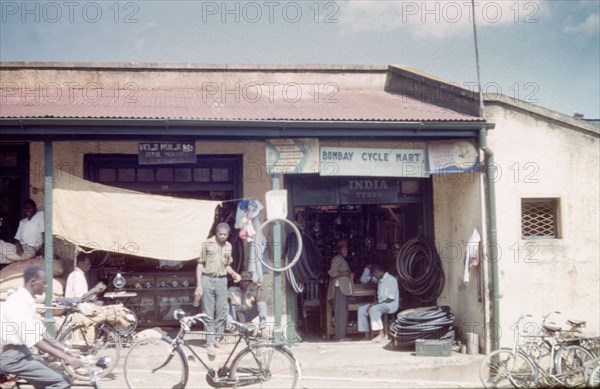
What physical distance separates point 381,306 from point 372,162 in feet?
9.33

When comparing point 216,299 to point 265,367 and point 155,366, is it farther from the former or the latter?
point 265,367

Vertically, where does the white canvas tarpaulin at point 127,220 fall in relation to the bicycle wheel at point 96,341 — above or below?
above

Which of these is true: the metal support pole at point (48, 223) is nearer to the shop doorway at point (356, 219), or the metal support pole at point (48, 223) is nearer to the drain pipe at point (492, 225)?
the shop doorway at point (356, 219)

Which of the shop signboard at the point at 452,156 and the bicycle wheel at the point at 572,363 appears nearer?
the bicycle wheel at the point at 572,363

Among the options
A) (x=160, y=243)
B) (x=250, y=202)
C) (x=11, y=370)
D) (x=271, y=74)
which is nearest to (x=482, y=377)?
(x=250, y=202)

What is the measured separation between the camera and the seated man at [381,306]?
1061 cm

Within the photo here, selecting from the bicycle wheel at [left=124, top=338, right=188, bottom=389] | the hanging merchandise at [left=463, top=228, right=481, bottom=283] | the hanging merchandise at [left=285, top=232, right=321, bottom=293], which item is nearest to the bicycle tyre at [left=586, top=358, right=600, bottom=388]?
the hanging merchandise at [left=463, top=228, right=481, bottom=283]

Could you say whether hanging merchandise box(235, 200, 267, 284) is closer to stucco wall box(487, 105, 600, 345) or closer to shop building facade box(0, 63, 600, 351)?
shop building facade box(0, 63, 600, 351)

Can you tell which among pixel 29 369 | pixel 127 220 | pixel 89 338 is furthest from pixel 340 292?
pixel 29 369

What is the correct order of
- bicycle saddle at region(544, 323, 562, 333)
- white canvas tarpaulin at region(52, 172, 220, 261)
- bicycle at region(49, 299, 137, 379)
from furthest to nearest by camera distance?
white canvas tarpaulin at region(52, 172, 220, 261), bicycle saddle at region(544, 323, 562, 333), bicycle at region(49, 299, 137, 379)

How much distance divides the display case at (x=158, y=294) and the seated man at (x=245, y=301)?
3.88ft

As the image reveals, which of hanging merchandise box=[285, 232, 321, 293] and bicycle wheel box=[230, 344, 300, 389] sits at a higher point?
hanging merchandise box=[285, 232, 321, 293]

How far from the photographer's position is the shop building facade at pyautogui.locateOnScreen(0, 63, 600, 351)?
29.9 feet

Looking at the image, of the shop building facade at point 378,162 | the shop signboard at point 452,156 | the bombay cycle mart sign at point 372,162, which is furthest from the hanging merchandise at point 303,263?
the shop signboard at point 452,156
